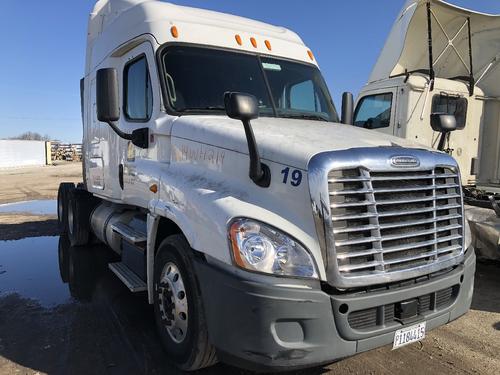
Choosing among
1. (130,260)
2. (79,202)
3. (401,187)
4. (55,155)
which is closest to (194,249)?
(401,187)

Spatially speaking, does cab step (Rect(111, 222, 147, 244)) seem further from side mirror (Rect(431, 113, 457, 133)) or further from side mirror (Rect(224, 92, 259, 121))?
side mirror (Rect(431, 113, 457, 133))

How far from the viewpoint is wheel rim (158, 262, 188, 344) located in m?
3.36

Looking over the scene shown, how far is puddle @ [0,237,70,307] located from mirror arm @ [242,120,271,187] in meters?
3.33

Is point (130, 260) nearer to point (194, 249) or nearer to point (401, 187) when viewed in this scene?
point (194, 249)

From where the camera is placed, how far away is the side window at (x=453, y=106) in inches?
289

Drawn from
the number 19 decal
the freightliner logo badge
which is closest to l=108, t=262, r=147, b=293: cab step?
the number 19 decal

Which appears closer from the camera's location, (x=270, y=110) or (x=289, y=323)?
(x=289, y=323)

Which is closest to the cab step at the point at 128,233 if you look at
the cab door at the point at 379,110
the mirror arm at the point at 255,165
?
the mirror arm at the point at 255,165

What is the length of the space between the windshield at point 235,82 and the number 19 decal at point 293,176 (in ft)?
4.33

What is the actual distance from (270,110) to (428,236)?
71.9 inches

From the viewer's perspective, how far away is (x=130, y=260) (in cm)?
470

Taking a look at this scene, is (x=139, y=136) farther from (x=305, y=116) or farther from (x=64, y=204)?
(x=64, y=204)

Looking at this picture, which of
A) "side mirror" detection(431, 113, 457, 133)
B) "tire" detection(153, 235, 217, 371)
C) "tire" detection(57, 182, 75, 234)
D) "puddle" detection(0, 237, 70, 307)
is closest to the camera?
"tire" detection(153, 235, 217, 371)

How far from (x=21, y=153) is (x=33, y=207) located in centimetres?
3348
